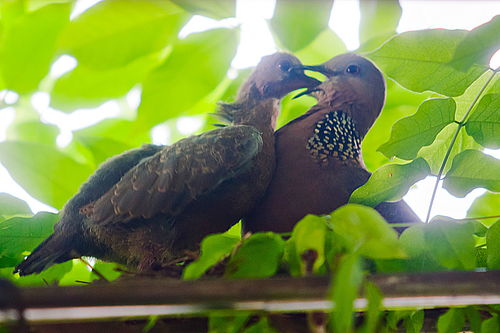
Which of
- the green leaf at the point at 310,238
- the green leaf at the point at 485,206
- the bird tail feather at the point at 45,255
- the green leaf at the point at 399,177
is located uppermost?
the green leaf at the point at 485,206

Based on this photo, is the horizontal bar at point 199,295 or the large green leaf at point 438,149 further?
the large green leaf at point 438,149

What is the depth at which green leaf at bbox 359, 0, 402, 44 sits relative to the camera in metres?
1.19

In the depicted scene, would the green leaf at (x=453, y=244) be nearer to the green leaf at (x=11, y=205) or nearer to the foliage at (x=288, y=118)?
the foliage at (x=288, y=118)

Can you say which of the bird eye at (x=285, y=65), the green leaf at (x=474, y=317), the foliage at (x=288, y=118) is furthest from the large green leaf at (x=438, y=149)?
the bird eye at (x=285, y=65)

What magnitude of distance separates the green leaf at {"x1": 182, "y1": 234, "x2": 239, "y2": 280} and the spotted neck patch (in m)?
0.48

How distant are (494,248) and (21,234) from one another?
0.90 meters

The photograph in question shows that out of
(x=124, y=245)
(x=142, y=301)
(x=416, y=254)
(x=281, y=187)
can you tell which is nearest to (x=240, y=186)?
(x=281, y=187)

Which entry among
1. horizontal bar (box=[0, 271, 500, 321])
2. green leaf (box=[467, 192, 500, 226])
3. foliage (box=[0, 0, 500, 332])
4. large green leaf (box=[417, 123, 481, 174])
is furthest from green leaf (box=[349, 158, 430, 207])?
green leaf (box=[467, 192, 500, 226])

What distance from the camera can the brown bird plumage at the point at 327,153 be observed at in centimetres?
120

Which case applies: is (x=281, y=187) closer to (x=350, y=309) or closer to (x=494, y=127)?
(x=494, y=127)

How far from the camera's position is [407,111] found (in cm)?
154

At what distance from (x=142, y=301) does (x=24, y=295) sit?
14cm

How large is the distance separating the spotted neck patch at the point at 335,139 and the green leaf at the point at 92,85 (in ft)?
1.50

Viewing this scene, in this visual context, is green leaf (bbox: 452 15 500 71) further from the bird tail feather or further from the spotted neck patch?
the bird tail feather
